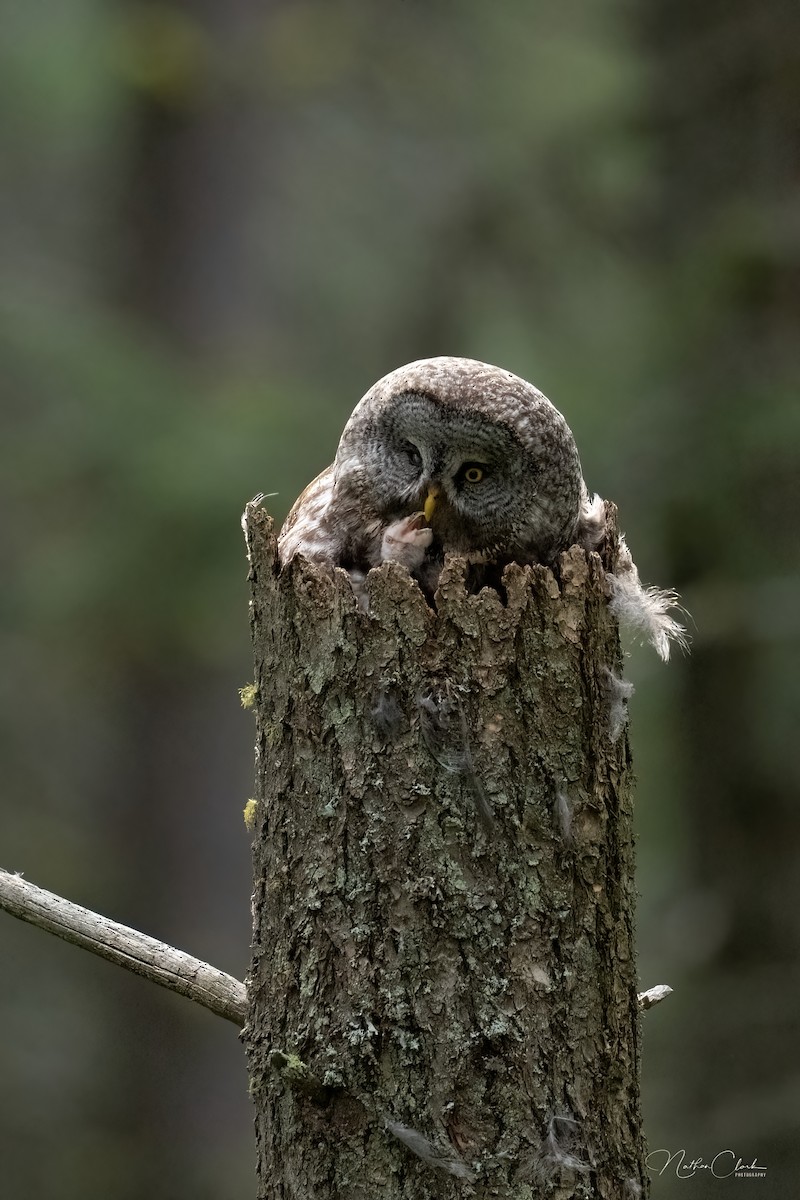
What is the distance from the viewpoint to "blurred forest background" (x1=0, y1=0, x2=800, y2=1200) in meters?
5.07

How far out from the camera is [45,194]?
31.4 feet

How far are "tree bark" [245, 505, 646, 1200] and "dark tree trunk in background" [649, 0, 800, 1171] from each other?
2.63 m

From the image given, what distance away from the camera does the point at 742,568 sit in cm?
500

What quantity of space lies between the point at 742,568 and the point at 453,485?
214 centimetres

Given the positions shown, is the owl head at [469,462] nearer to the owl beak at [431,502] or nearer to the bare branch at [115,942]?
the owl beak at [431,502]

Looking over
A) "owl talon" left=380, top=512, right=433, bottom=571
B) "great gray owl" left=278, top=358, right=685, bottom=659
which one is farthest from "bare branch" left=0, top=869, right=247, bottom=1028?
"owl talon" left=380, top=512, right=433, bottom=571

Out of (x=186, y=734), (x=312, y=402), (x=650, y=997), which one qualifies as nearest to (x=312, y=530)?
(x=650, y=997)

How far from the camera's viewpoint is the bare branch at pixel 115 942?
103 inches

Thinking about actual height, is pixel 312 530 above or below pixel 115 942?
above

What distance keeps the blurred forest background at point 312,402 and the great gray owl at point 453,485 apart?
6.70ft

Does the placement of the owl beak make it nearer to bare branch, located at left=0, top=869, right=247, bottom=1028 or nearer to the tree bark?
the tree bark
